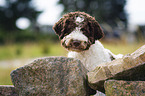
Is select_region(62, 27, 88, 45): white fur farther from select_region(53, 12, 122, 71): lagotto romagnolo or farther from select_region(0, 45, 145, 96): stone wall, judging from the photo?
select_region(0, 45, 145, 96): stone wall

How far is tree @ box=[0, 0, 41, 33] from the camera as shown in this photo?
16.2 m

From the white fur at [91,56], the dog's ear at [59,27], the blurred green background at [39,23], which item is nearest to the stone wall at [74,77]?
the white fur at [91,56]

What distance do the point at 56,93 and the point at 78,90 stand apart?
0.86 feet

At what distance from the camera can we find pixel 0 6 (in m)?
16.5

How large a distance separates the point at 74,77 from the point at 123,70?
551mm

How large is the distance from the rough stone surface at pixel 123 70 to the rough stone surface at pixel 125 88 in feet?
0.31

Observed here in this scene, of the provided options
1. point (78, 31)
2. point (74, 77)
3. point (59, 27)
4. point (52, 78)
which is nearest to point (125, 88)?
point (74, 77)

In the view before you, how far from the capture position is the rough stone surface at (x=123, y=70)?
1656 mm

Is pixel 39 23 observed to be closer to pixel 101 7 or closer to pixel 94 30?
pixel 101 7

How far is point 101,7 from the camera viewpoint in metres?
19.7

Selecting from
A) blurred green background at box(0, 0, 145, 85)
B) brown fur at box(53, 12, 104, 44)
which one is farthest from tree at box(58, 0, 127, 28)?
brown fur at box(53, 12, 104, 44)

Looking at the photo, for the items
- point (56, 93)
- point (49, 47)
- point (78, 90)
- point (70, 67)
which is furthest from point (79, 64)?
point (49, 47)

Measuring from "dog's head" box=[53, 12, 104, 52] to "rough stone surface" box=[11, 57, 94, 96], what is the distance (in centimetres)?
45

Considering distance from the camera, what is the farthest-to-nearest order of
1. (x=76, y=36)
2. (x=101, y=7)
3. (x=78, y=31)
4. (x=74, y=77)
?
(x=101, y=7) → (x=78, y=31) → (x=76, y=36) → (x=74, y=77)
